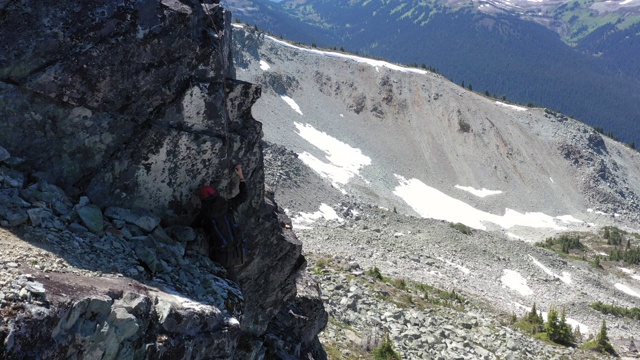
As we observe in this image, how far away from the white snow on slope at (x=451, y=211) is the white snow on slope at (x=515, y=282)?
81.6 feet

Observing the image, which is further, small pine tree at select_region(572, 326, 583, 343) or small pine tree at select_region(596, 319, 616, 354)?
small pine tree at select_region(572, 326, 583, 343)

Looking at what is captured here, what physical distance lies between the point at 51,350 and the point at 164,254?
Result: 320 cm

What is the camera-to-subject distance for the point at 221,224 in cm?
1058

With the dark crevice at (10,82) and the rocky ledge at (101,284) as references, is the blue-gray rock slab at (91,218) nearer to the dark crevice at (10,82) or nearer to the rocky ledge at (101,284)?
the rocky ledge at (101,284)

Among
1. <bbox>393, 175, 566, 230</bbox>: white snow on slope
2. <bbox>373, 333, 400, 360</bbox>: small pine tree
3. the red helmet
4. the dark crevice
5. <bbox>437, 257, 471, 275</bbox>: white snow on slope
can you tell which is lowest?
<bbox>393, 175, 566, 230</bbox>: white snow on slope

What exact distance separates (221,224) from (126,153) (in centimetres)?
223

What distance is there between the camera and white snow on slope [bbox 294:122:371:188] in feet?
237

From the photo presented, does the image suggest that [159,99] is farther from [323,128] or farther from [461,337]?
[323,128]

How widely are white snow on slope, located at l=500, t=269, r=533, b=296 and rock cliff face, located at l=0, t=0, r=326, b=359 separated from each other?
3985 centimetres

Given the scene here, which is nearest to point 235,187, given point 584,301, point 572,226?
point 584,301

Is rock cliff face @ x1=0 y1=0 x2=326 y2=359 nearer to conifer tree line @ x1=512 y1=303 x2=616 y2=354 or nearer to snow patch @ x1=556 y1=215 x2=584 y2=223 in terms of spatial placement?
conifer tree line @ x1=512 y1=303 x2=616 y2=354

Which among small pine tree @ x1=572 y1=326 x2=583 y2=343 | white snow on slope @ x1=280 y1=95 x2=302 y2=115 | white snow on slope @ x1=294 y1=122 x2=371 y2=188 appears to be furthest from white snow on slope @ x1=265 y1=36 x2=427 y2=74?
small pine tree @ x1=572 y1=326 x2=583 y2=343

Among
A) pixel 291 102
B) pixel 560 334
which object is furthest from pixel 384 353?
pixel 291 102

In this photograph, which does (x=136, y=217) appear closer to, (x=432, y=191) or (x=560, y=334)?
(x=560, y=334)
